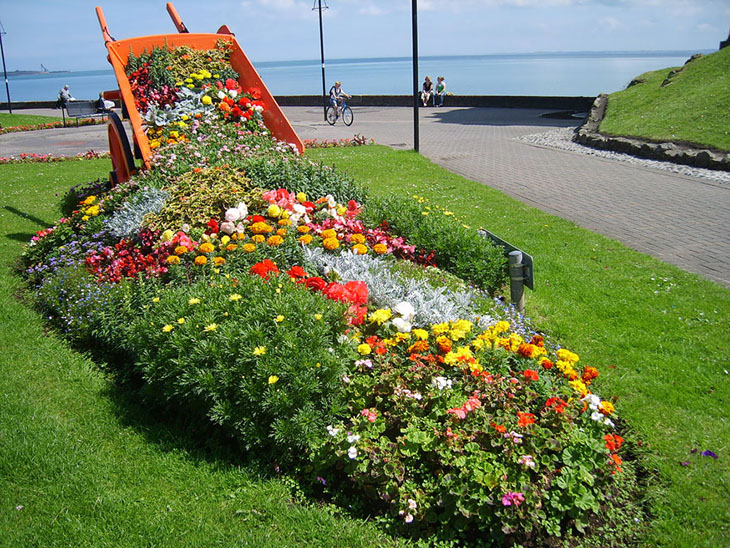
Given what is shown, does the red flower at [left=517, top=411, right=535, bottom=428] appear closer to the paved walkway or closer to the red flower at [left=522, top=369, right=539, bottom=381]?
the red flower at [left=522, top=369, right=539, bottom=381]

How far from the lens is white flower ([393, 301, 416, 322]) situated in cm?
381

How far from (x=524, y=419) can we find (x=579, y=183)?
350 inches

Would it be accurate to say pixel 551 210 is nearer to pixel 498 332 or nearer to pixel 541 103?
pixel 498 332

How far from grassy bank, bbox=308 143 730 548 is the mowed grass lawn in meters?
0.01

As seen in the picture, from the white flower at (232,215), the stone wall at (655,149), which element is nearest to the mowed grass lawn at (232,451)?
the white flower at (232,215)

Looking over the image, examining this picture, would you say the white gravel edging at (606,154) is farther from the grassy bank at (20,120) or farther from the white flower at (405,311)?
the grassy bank at (20,120)

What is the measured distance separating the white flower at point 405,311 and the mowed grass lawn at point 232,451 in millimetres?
1369

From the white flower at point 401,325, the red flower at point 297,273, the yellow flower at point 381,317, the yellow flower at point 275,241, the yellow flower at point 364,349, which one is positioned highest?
the yellow flower at point 275,241

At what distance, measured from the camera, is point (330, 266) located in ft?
15.4

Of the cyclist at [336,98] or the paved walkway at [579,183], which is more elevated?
the cyclist at [336,98]

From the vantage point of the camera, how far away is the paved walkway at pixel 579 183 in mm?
7067

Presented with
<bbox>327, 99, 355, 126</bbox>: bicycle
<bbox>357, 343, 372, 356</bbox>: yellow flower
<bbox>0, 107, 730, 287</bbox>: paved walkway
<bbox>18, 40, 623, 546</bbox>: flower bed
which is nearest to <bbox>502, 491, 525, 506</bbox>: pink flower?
<bbox>18, 40, 623, 546</bbox>: flower bed

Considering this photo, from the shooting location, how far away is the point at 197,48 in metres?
8.36

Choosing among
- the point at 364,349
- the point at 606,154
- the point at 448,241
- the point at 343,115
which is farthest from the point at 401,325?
the point at 343,115
